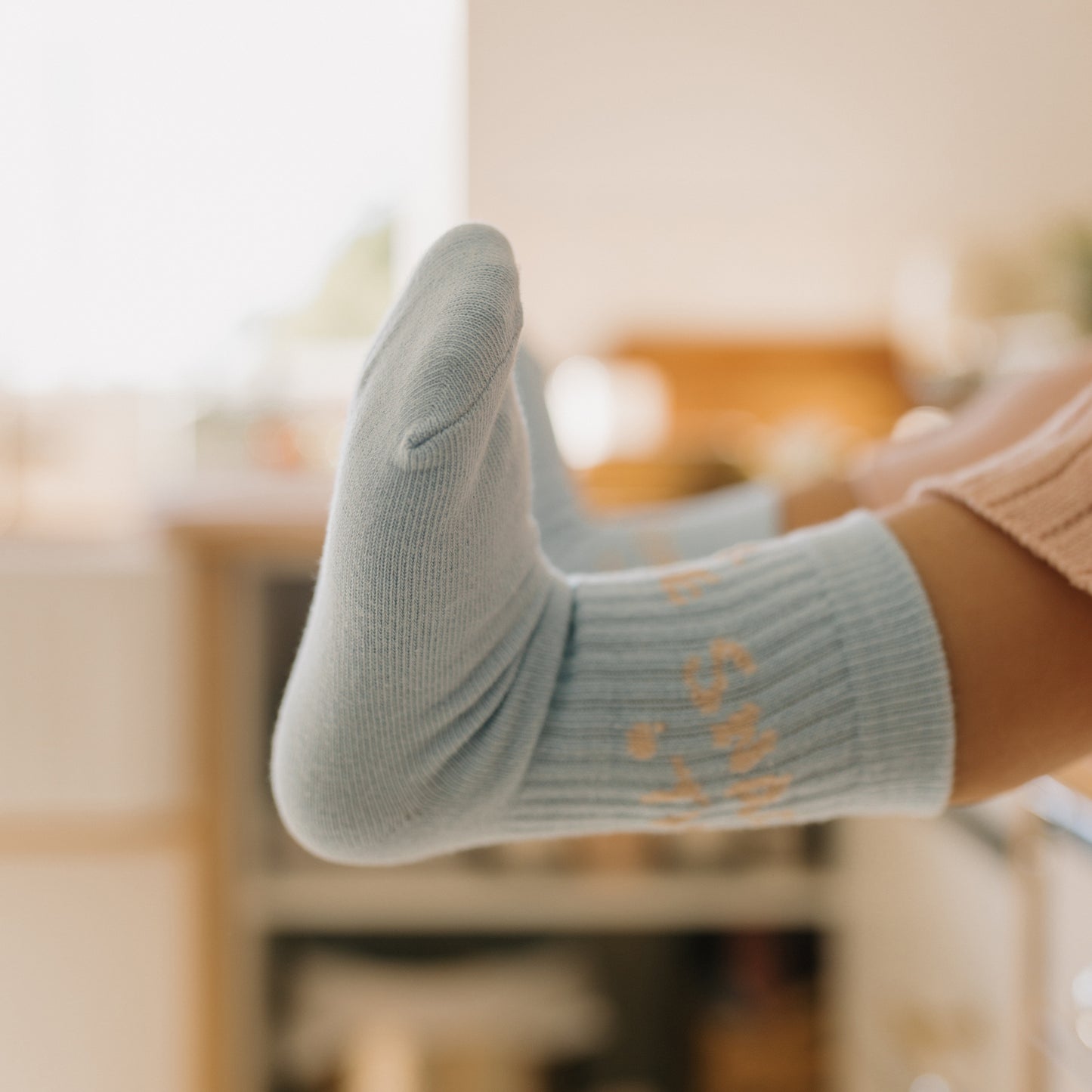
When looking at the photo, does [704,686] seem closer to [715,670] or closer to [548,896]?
[715,670]

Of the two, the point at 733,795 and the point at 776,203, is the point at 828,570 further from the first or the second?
the point at 776,203

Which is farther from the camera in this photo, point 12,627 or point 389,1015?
point 389,1015

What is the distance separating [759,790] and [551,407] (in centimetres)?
94

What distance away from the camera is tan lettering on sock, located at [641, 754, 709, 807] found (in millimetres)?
338

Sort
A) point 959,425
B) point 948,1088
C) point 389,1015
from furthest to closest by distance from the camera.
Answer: point 389,1015 → point 948,1088 → point 959,425

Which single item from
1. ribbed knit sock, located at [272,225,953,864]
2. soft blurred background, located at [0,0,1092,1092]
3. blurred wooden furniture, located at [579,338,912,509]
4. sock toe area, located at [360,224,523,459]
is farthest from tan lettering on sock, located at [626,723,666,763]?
blurred wooden furniture, located at [579,338,912,509]

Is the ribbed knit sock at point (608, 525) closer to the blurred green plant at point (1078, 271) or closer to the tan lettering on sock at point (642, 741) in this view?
the tan lettering on sock at point (642, 741)

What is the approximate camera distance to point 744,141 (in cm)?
165

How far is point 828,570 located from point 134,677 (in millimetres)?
835

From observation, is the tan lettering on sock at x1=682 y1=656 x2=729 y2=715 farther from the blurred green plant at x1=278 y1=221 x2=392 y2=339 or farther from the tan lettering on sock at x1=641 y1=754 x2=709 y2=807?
the blurred green plant at x1=278 y1=221 x2=392 y2=339

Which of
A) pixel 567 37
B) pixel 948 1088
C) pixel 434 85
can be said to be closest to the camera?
pixel 948 1088

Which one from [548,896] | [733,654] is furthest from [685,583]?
[548,896]

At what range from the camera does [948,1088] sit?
833 millimetres

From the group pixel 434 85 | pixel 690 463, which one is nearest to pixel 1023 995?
pixel 690 463
